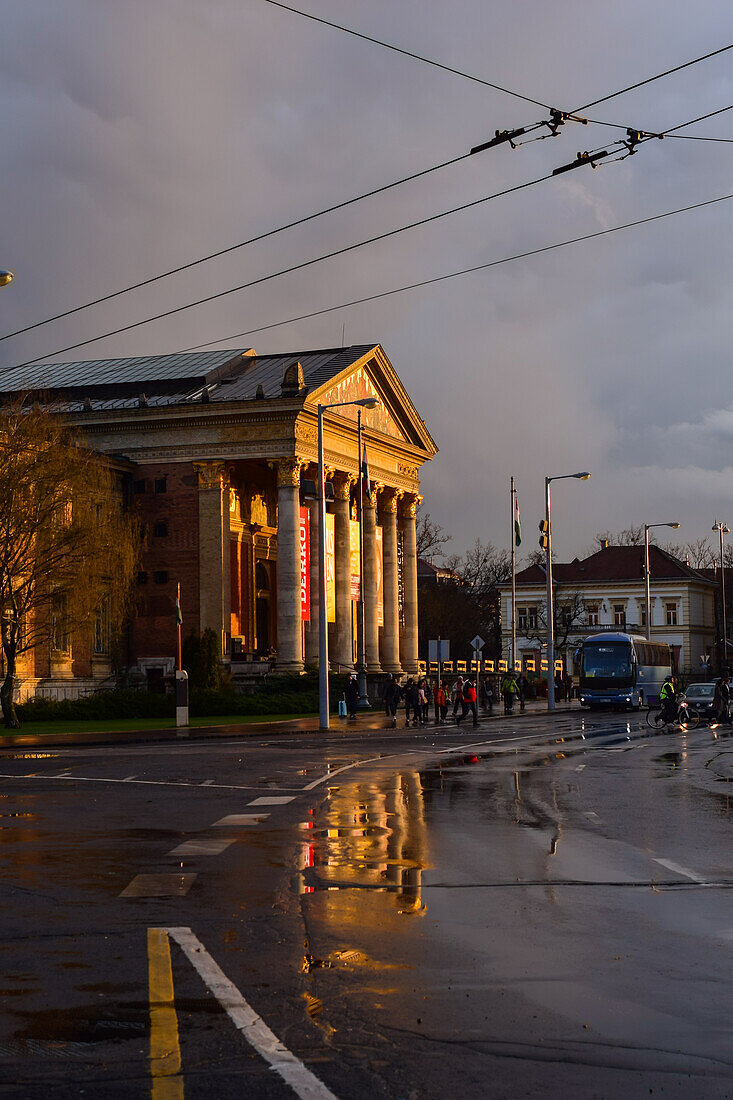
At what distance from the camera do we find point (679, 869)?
11867 mm

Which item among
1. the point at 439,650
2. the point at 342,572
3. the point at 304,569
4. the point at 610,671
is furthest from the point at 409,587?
the point at 439,650

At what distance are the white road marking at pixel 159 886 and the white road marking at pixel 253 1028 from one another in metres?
1.87

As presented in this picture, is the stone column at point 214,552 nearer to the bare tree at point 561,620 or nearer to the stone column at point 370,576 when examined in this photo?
the stone column at point 370,576

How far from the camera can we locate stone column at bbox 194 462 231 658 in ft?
212

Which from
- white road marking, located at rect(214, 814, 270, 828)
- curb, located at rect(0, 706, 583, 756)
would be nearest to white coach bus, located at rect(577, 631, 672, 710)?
curb, located at rect(0, 706, 583, 756)

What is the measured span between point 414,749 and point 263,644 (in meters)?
43.3

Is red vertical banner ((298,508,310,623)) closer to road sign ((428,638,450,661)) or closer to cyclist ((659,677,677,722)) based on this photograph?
road sign ((428,638,450,661))

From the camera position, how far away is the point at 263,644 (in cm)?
7419

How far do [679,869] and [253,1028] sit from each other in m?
6.47

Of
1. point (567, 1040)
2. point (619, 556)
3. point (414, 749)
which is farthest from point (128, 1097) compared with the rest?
point (619, 556)

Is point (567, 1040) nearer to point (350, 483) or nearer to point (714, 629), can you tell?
point (350, 483)

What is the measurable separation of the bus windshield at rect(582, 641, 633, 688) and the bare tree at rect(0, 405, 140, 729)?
983 inches

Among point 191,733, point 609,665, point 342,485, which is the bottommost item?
point 191,733

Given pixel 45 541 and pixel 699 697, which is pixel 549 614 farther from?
pixel 45 541
